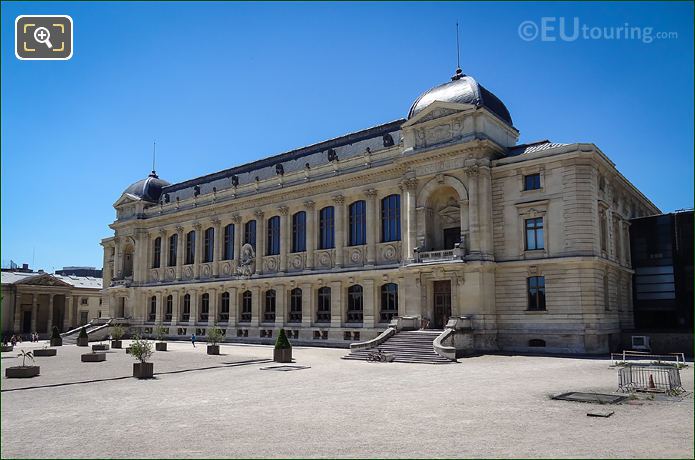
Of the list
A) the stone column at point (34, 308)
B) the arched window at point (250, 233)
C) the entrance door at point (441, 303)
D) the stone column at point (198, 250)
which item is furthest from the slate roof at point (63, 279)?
the entrance door at point (441, 303)

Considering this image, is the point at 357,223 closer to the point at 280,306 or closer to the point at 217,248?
the point at 280,306

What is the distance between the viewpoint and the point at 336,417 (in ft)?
48.3

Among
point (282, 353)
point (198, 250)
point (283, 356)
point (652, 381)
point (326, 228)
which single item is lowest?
point (283, 356)

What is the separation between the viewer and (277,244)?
55375 millimetres

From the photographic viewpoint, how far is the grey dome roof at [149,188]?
72.8 meters

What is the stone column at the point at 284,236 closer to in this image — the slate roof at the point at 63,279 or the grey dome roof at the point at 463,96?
the grey dome roof at the point at 463,96

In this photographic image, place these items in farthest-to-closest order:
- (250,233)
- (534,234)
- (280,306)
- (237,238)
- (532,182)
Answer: (237,238) → (250,233) → (280,306) → (532,182) → (534,234)

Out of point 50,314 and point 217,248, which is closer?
point 217,248

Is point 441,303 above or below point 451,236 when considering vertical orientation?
below

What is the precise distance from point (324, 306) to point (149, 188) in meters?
35.6

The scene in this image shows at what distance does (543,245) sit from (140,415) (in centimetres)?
2980

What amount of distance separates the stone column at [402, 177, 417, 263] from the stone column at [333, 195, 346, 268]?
7430 millimetres

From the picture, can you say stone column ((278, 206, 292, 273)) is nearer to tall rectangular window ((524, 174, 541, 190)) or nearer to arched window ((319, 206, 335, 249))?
arched window ((319, 206, 335, 249))

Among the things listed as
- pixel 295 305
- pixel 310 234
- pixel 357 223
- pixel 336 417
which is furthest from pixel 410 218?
pixel 336 417
